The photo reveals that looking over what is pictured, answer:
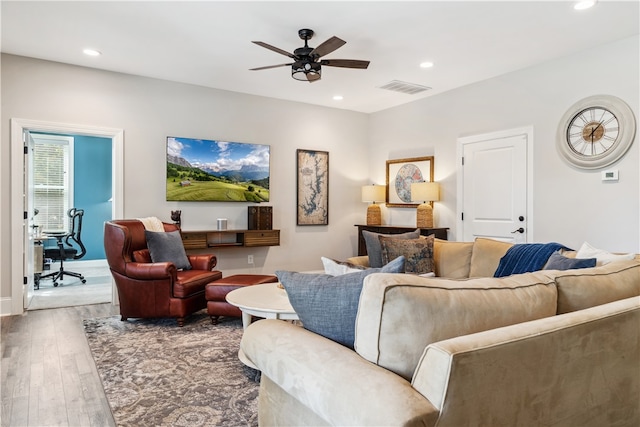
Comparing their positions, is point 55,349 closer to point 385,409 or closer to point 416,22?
point 385,409

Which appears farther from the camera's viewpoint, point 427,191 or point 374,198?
point 374,198

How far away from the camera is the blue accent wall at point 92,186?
7180mm

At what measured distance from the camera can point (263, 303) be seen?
278 cm

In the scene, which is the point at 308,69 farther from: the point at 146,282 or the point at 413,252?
the point at 146,282

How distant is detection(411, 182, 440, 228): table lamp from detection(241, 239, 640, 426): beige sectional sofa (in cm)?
370

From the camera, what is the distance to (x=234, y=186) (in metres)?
5.40

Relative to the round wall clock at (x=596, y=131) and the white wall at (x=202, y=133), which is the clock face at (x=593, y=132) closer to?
the round wall clock at (x=596, y=131)

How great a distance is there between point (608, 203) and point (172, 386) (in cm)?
399

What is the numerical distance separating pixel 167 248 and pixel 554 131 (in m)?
4.15

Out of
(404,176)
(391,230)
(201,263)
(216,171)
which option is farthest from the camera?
(404,176)

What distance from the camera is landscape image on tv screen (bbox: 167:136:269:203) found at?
4.98m

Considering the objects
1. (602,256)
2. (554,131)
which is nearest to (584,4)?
(554,131)

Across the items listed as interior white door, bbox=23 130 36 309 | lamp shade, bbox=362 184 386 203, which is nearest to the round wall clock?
lamp shade, bbox=362 184 386 203

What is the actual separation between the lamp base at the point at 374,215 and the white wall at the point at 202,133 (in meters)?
0.37
